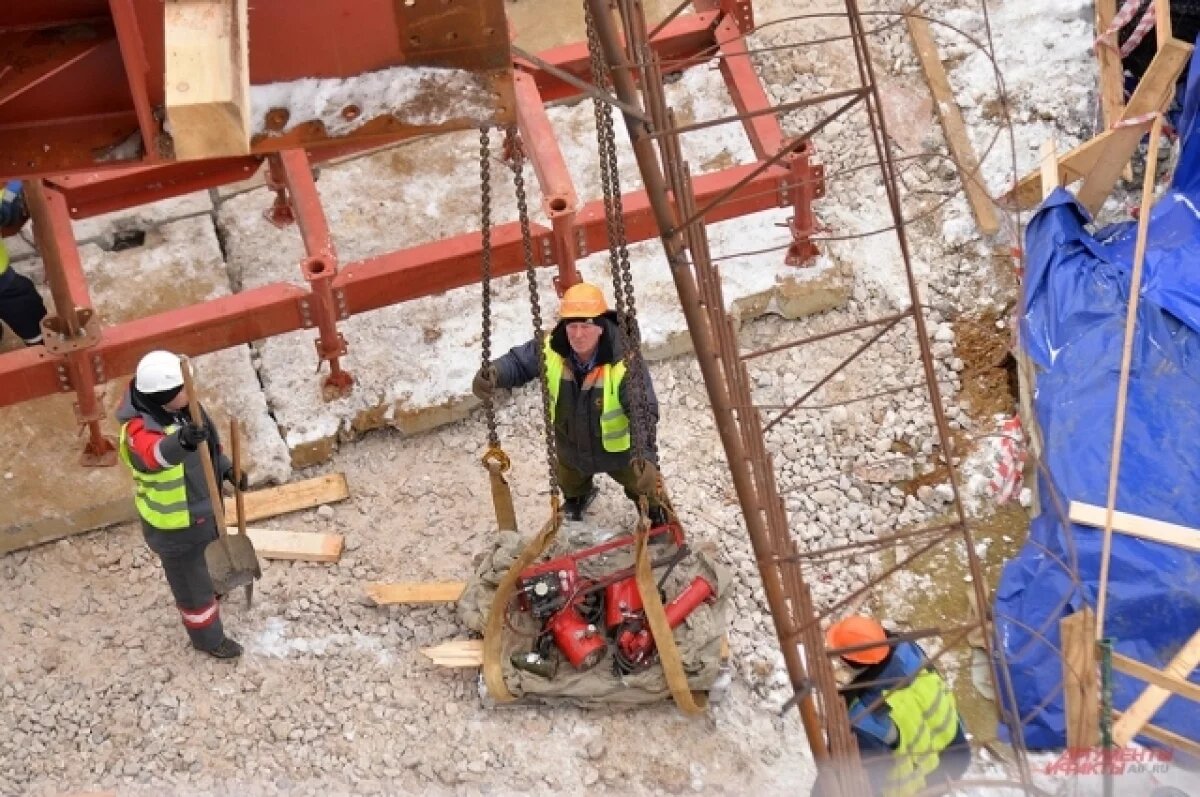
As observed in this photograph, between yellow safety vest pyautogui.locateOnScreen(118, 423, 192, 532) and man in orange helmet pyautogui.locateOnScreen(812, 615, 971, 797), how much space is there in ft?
9.60

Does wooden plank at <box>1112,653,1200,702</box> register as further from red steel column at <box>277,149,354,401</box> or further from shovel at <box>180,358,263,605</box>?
red steel column at <box>277,149,354,401</box>

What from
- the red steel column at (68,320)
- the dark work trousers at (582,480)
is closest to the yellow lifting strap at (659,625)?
the dark work trousers at (582,480)

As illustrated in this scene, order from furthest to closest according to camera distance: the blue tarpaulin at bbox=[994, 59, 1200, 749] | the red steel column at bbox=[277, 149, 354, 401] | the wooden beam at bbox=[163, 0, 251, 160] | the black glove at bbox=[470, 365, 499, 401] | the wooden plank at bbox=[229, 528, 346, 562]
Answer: the wooden plank at bbox=[229, 528, 346, 562], the red steel column at bbox=[277, 149, 354, 401], the blue tarpaulin at bbox=[994, 59, 1200, 749], the black glove at bbox=[470, 365, 499, 401], the wooden beam at bbox=[163, 0, 251, 160]

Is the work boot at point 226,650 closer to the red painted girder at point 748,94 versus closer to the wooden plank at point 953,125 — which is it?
the red painted girder at point 748,94

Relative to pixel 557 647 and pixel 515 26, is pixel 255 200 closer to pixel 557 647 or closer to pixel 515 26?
pixel 515 26

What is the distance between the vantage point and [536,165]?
293 inches

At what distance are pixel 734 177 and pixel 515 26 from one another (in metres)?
2.90

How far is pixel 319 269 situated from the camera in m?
7.09

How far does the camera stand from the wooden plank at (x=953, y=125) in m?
8.62

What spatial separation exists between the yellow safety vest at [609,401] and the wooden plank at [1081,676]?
6.87 ft

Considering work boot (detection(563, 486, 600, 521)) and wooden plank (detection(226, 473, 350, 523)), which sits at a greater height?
wooden plank (detection(226, 473, 350, 523))

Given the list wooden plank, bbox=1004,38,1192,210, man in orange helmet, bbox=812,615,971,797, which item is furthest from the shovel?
wooden plank, bbox=1004,38,1192,210

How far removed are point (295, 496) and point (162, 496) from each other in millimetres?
1404

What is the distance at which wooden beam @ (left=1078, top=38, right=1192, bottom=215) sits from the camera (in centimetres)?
811
